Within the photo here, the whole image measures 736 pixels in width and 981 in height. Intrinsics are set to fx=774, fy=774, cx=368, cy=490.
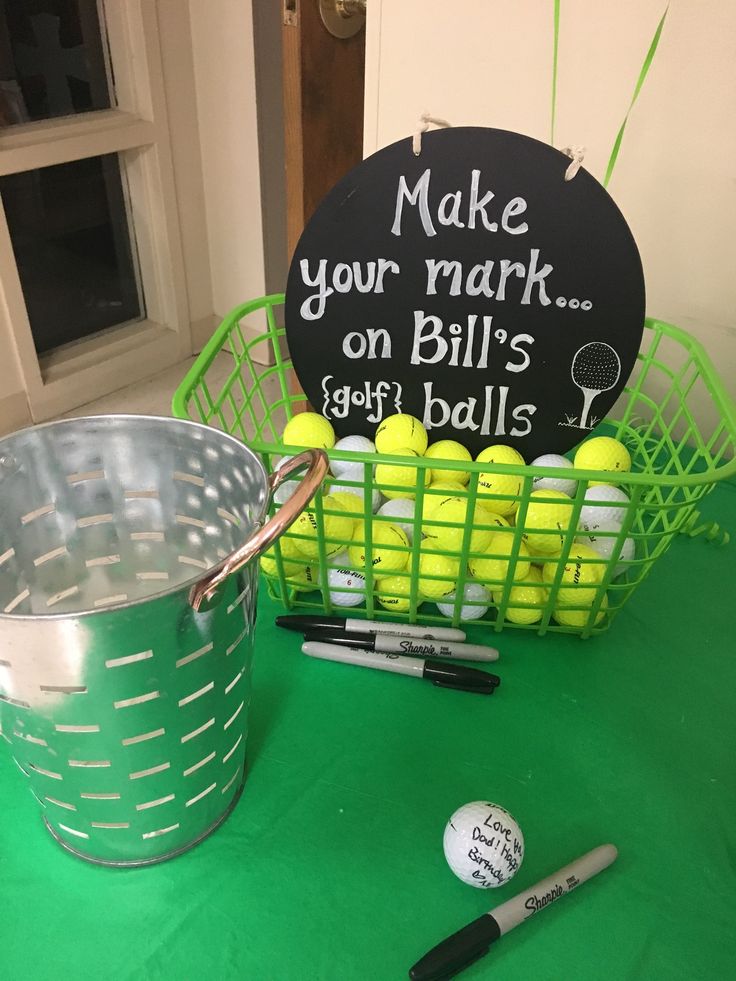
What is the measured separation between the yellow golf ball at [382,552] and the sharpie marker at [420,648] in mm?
53

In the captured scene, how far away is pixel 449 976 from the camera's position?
17.6 inches

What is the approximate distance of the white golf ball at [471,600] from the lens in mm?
639

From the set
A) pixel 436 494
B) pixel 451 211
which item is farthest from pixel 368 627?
pixel 451 211

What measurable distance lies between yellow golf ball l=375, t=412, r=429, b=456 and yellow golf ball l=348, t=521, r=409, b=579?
0.09 meters

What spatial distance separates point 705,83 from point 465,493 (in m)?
0.59

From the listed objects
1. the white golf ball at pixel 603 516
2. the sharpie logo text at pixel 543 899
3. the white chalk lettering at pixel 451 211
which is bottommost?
the sharpie logo text at pixel 543 899

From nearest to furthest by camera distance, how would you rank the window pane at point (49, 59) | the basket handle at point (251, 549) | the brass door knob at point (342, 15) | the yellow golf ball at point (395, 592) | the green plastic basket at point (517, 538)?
the basket handle at point (251, 549) → the green plastic basket at point (517, 538) → the yellow golf ball at point (395, 592) → the brass door knob at point (342, 15) → the window pane at point (49, 59)

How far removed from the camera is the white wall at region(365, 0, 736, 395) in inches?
32.9

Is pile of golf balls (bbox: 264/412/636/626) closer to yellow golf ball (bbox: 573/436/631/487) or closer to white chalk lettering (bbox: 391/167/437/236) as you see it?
yellow golf ball (bbox: 573/436/631/487)

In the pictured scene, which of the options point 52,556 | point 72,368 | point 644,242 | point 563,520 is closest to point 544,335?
point 563,520

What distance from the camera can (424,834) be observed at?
0.52 m

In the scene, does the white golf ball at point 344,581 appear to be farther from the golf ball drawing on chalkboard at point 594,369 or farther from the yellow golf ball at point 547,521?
the golf ball drawing on chalkboard at point 594,369

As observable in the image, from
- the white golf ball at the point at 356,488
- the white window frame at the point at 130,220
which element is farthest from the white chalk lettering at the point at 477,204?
the white window frame at the point at 130,220

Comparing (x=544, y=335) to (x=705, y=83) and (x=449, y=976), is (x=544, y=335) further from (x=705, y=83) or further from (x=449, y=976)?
(x=449, y=976)
